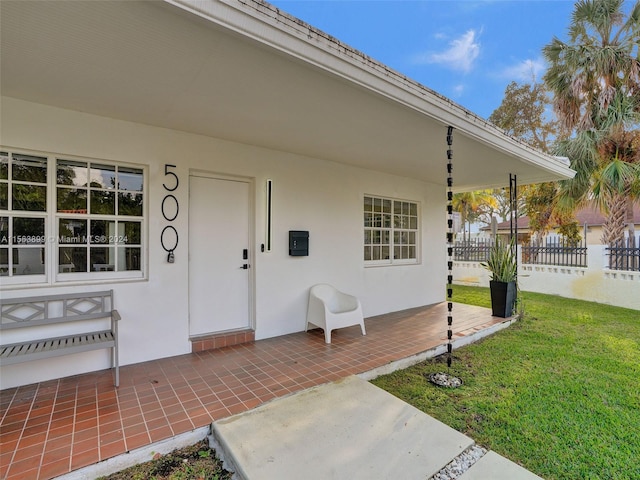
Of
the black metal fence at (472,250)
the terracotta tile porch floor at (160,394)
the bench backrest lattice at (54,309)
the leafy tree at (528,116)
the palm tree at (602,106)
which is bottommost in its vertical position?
the terracotta tile porch floor at (160,394)

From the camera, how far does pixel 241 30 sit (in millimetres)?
1868

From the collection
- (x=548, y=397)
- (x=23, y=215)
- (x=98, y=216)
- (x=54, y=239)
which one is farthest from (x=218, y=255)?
(x=548, y=397)

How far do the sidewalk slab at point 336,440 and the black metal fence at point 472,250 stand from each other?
9242 millimetres

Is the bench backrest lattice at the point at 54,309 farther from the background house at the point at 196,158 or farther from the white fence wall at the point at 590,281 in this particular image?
the white fence wall at the point at 590,281

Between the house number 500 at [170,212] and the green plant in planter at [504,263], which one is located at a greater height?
the house number 500 at [170,212]

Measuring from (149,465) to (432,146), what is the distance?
4539 mm

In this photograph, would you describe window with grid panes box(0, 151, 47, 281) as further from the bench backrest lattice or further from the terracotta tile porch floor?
the terracotta tile porch floor

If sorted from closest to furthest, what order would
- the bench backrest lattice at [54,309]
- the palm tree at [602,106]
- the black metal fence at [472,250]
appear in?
the bench backrest lattice at [54,309], the palm tree at [602,106], the black metal fence at [472,250]

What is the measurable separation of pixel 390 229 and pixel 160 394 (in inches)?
192

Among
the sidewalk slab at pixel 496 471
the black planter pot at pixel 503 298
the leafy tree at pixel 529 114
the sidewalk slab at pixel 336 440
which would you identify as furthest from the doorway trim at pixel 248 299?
the leafy tree at pixel 529 114

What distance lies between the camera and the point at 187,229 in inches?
156

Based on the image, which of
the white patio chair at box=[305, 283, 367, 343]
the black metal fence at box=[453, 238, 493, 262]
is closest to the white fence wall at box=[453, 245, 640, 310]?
the black metal fence at box=[453, 238, 493, 262]

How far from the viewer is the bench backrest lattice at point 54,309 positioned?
2957 millimetres

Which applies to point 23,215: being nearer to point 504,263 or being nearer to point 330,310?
point 330,310
